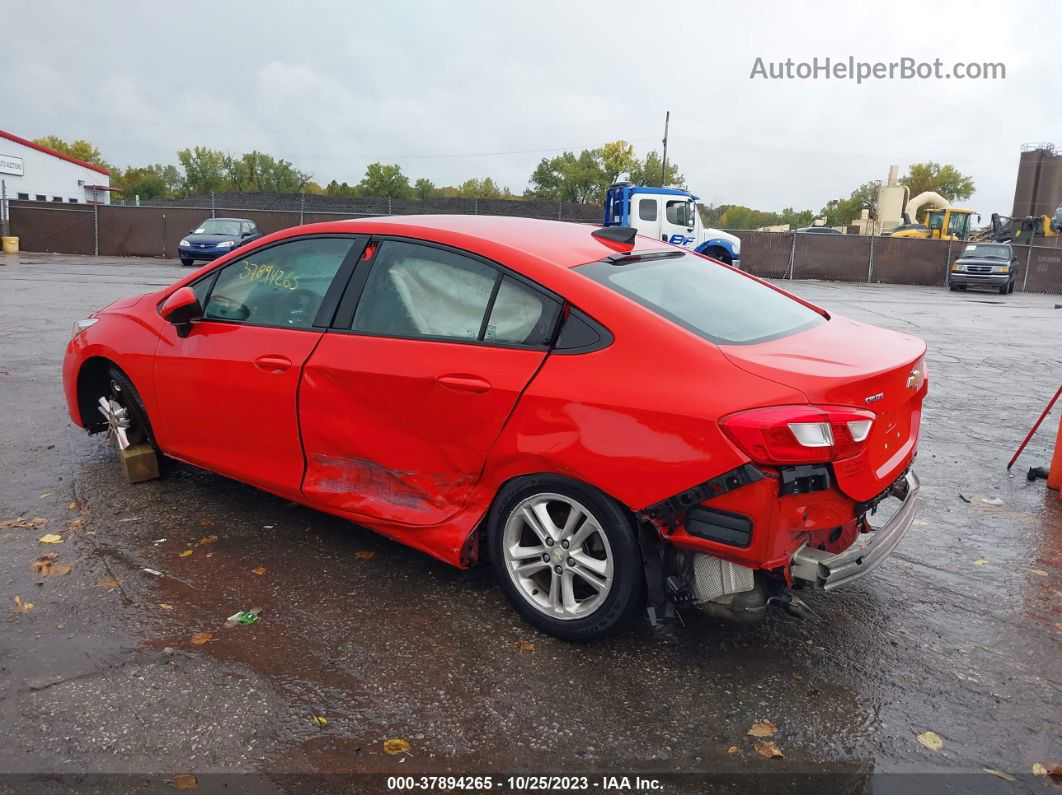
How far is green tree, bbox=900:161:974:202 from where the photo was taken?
99750mm

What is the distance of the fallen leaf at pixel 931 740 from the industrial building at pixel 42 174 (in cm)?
5271

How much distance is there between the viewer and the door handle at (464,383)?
126 inches

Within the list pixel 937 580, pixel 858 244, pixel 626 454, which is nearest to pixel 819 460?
pixel 626 454

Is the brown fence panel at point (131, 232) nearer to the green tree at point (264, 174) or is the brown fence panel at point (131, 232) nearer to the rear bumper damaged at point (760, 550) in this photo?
the rear bumper damaged at point (760, 550)

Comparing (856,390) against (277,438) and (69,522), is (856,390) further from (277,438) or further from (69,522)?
(69,522)

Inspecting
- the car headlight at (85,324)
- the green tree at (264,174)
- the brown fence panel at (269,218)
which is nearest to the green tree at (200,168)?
the green tree at (264,174)

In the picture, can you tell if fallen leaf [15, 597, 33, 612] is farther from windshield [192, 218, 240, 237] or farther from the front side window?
windshield [192, 218, 240, 237]

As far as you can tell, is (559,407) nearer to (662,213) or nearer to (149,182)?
(662,213)

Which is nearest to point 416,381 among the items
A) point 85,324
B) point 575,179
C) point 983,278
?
point 85,324

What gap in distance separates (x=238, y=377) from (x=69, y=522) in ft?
4.11

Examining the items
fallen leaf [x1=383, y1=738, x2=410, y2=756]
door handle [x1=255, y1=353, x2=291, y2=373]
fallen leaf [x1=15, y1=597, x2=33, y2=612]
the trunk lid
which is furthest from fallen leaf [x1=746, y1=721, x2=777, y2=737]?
fallen leaf [x1=15, y1=597, x2=33, y2=612]

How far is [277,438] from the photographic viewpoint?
12.6 feet

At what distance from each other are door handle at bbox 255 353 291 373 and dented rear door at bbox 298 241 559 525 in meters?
0.15

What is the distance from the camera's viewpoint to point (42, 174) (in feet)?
167
